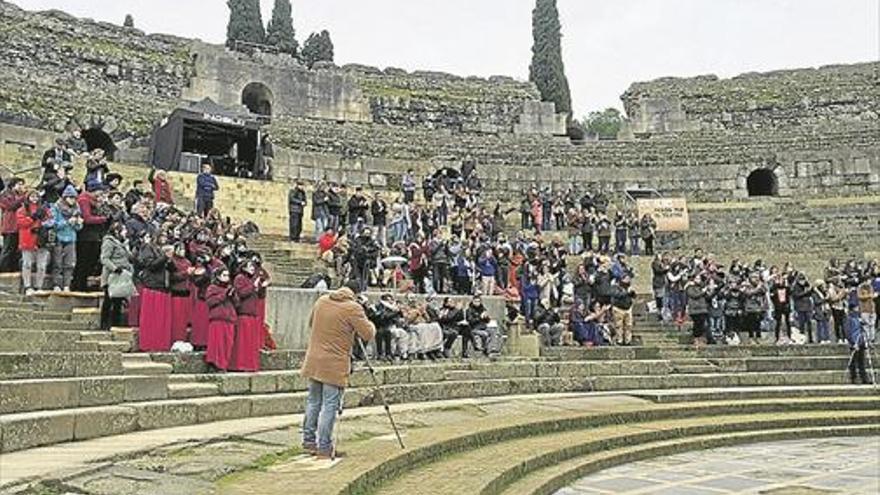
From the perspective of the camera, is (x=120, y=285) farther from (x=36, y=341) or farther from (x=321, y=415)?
(x=321, y=415)

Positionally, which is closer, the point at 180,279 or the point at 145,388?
the point at 145,388

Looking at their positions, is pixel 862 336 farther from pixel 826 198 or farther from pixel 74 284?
pixel 826 198

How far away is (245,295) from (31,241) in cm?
261

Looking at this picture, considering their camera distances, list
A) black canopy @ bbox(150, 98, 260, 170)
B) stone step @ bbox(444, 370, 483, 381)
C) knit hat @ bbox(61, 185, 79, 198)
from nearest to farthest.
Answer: knit hat @ bbox(61, 185, 79, 198) < stone step @ bbox(444, 370, 483, 381) < black canopy @ bbox(150, 98, 260, 170)

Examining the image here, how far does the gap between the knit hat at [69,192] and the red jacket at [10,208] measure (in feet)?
1.49

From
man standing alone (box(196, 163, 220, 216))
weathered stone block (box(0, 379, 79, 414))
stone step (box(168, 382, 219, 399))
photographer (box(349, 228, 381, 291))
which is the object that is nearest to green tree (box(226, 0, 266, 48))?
man standing alone (box(196, 163, 220, 216))

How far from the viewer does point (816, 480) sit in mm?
7160

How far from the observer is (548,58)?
4547cm

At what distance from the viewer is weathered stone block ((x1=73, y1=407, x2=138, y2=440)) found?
6.27 m

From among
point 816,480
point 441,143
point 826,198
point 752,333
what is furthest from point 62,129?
point 826,198

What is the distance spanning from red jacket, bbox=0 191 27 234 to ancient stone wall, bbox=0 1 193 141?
1304 cm

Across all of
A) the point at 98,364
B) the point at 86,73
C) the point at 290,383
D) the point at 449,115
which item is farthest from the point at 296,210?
the point at 449,115

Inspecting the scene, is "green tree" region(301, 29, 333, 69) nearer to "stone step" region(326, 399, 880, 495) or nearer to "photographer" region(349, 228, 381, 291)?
"photographer" region(349, 228, 381, 291)

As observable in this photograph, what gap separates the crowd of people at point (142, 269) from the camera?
910 cm
